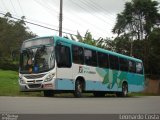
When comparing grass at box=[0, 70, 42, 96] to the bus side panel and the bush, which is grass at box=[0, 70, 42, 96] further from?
the bush

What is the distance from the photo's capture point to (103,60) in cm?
2750

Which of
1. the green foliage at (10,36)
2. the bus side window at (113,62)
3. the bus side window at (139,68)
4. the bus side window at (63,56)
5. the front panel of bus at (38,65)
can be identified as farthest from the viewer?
the green foliage at (10,36)

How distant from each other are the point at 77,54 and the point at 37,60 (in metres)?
2.45

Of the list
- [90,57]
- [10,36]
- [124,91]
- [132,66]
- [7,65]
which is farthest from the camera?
[10,36]

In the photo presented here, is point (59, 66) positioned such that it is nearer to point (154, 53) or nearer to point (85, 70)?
point (85, 70)

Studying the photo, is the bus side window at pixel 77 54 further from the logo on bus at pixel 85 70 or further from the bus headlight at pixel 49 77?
the bus headlight at pixel 49 77

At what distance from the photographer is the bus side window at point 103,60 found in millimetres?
26852

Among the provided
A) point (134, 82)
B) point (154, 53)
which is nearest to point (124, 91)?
point (134, 82)

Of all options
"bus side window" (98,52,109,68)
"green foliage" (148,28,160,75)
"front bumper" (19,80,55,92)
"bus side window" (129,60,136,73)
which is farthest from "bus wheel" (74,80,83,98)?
"green foliage" (148,28,160,75)

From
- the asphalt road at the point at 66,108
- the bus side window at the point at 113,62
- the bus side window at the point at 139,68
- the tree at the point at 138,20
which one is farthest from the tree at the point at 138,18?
the asphalt road at the point at 66,108

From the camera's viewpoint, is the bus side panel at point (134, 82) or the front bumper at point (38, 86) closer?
the front bumper at point (38, 86)

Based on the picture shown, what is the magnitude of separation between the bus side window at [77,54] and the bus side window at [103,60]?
2536mm

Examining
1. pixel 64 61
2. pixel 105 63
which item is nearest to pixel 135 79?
pixel 105 63

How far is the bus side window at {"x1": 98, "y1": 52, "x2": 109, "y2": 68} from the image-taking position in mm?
26852
